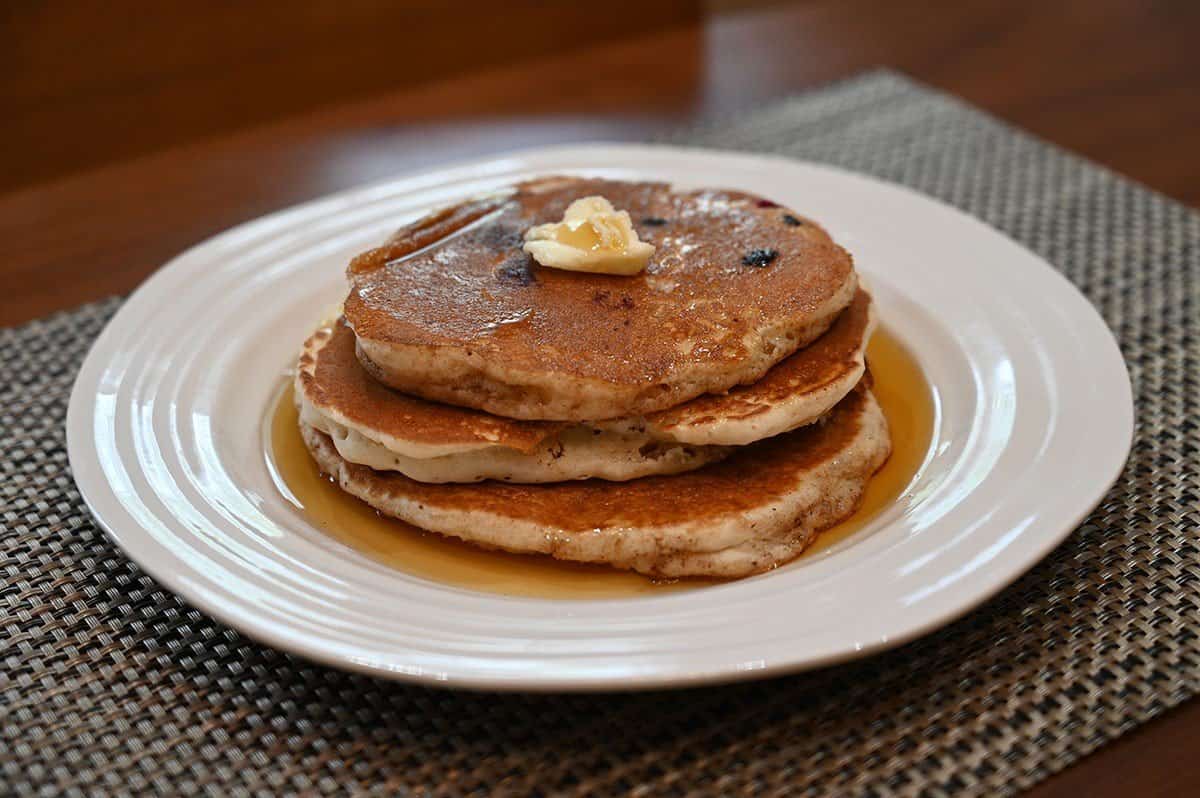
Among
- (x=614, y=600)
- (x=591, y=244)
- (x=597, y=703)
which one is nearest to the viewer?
(x=597, y=703)

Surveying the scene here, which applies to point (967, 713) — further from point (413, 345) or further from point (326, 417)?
point (326, 417)

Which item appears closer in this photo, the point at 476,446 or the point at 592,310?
the point at 476,446

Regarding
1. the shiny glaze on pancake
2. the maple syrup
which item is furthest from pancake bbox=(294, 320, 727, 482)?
the maple syrup

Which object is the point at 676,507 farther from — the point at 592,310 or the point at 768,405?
the point at 592,310

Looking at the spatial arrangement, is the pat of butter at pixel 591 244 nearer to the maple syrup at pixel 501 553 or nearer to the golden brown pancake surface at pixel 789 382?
the golden brown pancake surface at pixel 789 382

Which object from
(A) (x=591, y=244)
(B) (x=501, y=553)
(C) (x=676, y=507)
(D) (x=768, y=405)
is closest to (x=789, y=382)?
(D) (x=768, y=405)

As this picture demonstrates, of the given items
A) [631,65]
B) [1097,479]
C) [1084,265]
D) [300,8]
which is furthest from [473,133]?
[1097,479]

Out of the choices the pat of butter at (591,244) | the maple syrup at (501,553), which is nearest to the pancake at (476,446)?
the maple syrup at (501,553)
